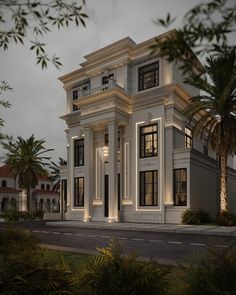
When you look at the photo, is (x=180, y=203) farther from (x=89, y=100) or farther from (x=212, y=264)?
(x=212, y=264)

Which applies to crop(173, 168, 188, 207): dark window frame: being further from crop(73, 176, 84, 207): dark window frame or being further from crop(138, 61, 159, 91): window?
crop(73, 176, 84, 207): dark window frame

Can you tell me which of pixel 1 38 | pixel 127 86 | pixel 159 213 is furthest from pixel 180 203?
pixel 1 38

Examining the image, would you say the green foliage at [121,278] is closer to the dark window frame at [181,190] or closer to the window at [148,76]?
the dark window frame at [181,190]

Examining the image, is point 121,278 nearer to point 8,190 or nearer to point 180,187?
point 180,187

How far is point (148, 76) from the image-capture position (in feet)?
94.6

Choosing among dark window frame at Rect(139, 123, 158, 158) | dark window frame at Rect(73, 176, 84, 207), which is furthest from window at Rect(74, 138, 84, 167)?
dark window frame at Rect(139, 123, 158, 158)

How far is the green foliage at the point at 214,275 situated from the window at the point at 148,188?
22.0 metres

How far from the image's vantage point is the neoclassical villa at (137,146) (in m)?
26.2

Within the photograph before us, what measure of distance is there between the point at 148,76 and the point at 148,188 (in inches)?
357

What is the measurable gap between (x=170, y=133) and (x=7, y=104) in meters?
19.8

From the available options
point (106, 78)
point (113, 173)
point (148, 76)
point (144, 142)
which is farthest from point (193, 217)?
point (106, 78)

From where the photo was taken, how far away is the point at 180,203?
84.2 ft

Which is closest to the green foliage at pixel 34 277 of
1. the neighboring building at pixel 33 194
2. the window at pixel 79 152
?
the window at pixel 79 152

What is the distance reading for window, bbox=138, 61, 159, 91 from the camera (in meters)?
28.4
